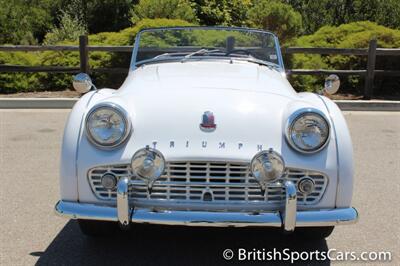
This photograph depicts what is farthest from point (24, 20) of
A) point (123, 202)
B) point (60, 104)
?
point (123, 202)

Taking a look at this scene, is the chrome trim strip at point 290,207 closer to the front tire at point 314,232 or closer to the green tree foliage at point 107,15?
the front tire at point 314,232

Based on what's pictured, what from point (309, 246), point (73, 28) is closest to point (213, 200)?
point (309, 246)

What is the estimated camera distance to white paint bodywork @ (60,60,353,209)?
328cm

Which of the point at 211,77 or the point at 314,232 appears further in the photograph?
the point at 211,77

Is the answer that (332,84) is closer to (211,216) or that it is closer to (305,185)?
(305,185)

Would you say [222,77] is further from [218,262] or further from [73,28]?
[73,28]

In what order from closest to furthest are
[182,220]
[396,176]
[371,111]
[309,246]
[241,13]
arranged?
[182,220] → [309,246] → [396,176] → [371,111] → [241,13]

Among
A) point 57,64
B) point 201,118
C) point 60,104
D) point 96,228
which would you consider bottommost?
point 60,104

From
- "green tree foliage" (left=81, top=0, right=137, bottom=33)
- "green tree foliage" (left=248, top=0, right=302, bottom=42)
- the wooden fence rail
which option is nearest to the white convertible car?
the wooden fence rail

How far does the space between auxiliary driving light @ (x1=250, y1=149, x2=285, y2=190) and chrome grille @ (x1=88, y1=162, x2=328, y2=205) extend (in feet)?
0.15

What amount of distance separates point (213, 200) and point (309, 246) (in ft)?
3.29

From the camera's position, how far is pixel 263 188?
3.24m

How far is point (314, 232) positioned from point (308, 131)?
87 cm

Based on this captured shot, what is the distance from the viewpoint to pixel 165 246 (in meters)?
3.83
